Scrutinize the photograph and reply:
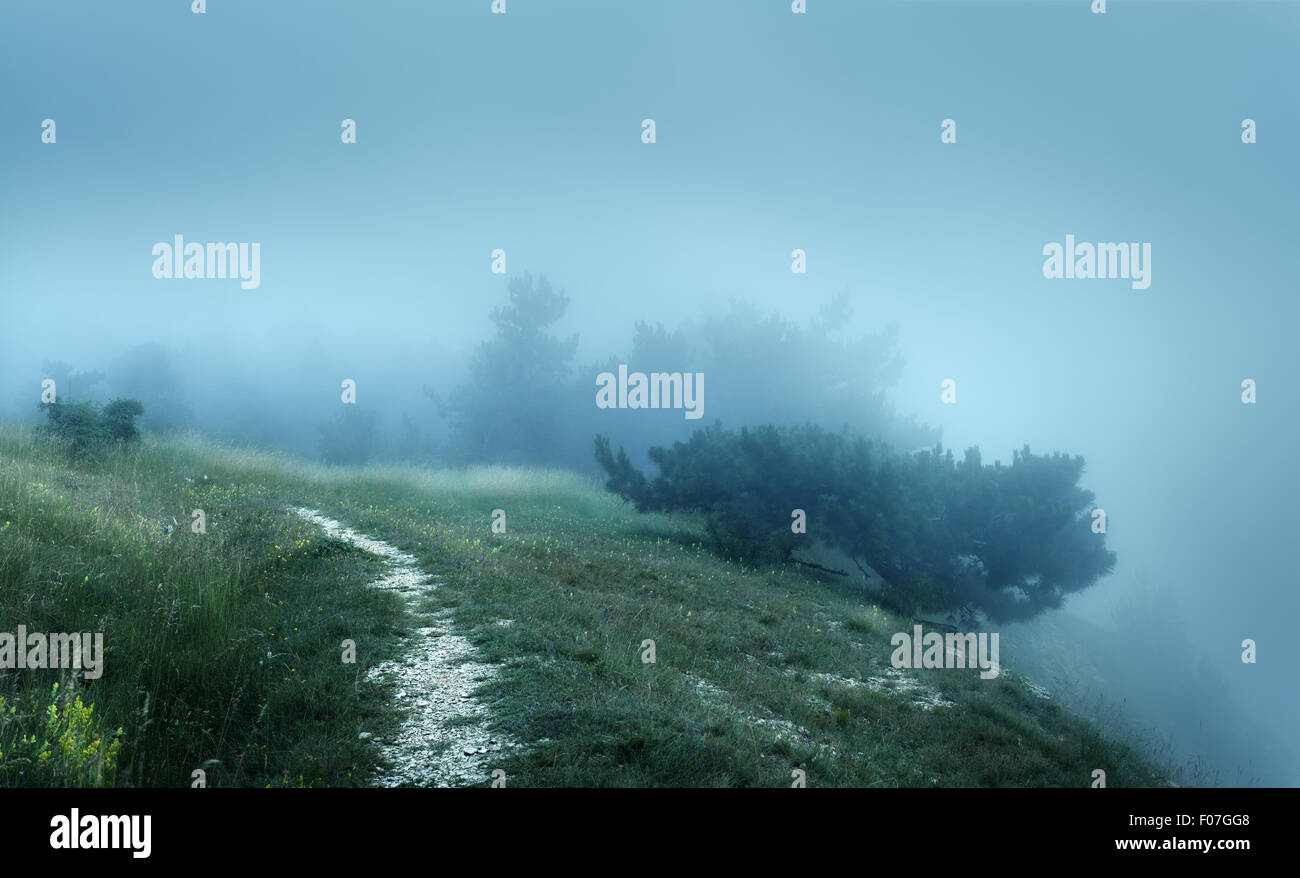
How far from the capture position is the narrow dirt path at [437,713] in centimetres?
420

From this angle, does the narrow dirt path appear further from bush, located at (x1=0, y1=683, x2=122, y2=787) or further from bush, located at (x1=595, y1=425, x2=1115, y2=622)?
bush, located at (x1=595, y1=425, x2=1115, y2=622)

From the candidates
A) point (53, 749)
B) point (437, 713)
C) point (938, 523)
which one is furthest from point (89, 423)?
point (938, 523)

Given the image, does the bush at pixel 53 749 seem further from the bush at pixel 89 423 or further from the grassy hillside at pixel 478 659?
the bush at pixel 89 423

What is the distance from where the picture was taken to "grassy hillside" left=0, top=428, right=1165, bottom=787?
14.4 feet

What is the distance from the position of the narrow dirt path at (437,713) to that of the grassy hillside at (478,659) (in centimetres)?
15

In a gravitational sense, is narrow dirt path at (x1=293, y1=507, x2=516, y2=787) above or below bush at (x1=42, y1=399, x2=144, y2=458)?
below

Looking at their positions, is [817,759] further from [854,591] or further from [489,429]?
[489,429]

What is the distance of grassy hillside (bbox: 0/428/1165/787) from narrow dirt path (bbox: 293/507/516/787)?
15 centimetres

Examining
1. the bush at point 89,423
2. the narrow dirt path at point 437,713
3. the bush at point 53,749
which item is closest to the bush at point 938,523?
the narrow dirt path at point 437,713

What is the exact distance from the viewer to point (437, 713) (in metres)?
5.09

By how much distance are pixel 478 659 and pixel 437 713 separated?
1262 mm

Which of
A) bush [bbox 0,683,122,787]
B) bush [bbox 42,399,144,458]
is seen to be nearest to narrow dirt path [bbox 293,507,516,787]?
bush [bbox 0,683,122,787]
